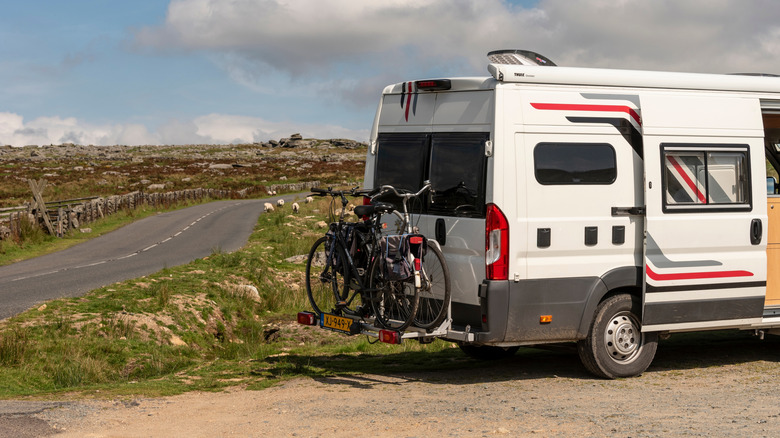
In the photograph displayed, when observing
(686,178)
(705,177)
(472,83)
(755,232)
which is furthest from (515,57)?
(755,232)

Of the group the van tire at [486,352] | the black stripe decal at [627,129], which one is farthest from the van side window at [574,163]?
the van tire at [486,352]

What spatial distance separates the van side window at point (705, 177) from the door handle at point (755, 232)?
187mm

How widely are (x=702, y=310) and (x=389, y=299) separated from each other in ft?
10.7

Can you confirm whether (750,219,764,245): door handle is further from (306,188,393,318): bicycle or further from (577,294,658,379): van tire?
(306,188,393,318): bicycle

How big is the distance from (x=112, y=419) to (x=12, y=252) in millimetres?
19795

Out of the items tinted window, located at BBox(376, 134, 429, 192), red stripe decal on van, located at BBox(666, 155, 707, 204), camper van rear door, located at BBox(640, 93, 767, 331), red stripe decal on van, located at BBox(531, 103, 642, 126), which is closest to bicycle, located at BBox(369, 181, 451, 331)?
tinted window, located at BBox(376, 134, 429, 192)

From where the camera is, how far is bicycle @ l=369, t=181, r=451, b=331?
7.25 meters

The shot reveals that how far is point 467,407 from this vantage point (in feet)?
21.5

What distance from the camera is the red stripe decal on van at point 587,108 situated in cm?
738

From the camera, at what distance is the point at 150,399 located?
704 centimetres

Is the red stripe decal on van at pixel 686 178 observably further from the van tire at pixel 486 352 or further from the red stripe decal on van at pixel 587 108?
the van tire at pixel 486 352

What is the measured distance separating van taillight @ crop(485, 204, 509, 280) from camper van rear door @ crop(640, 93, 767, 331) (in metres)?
1.58

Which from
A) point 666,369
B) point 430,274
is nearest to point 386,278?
point 430,274

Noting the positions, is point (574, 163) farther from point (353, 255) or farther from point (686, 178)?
point (353, 255)
